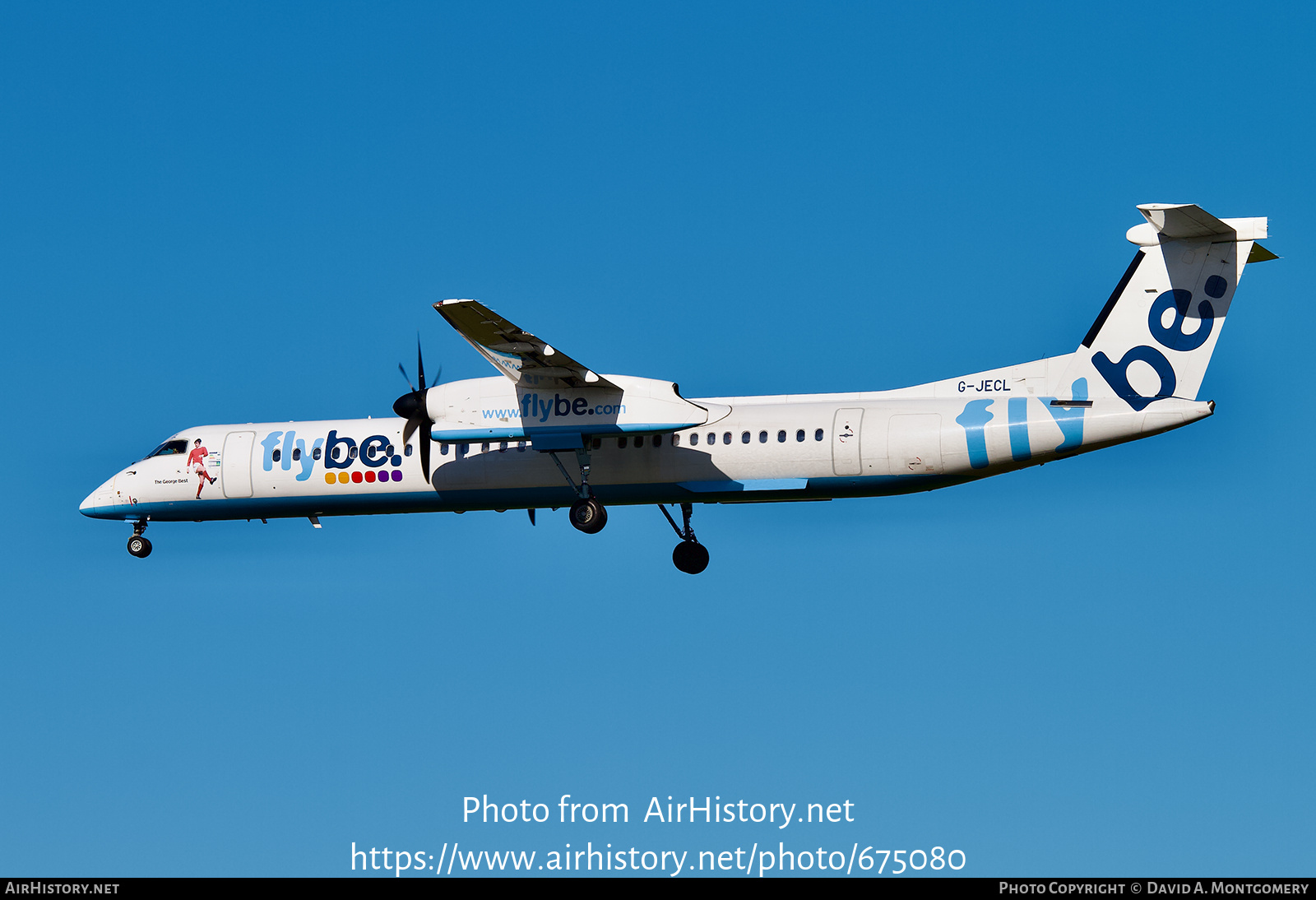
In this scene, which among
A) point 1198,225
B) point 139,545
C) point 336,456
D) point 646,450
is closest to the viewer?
point 1198,225

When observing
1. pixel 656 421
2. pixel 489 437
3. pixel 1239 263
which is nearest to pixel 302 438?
pixel 489 437

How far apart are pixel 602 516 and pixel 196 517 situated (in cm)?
819

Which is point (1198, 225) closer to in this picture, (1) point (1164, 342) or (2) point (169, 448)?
(1) point (1164, 342)

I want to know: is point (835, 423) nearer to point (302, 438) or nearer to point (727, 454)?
point (727, 454)

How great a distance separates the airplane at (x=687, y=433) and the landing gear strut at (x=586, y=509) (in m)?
0.03

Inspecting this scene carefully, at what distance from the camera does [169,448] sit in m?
29.7

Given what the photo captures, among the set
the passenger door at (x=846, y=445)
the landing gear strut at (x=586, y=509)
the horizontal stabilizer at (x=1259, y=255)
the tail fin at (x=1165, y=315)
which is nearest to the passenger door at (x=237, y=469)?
the landing gear strut at (x=586, y=509)

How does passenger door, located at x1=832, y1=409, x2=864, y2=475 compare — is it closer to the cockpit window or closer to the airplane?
the airplane

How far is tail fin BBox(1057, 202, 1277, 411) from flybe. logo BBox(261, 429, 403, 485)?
11555 mm

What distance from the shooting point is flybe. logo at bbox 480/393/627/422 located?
25797 millimetres

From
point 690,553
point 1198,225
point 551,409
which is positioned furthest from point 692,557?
point 1198,225

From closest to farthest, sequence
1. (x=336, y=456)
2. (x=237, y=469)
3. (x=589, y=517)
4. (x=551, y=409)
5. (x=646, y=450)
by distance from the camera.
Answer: (x=551, y=409), (x=589, y=517), (x=646, y=450), (x=336, y=456), (x=237, y=469)

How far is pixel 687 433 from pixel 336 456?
648 centimetres

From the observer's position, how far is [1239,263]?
2378 cm
